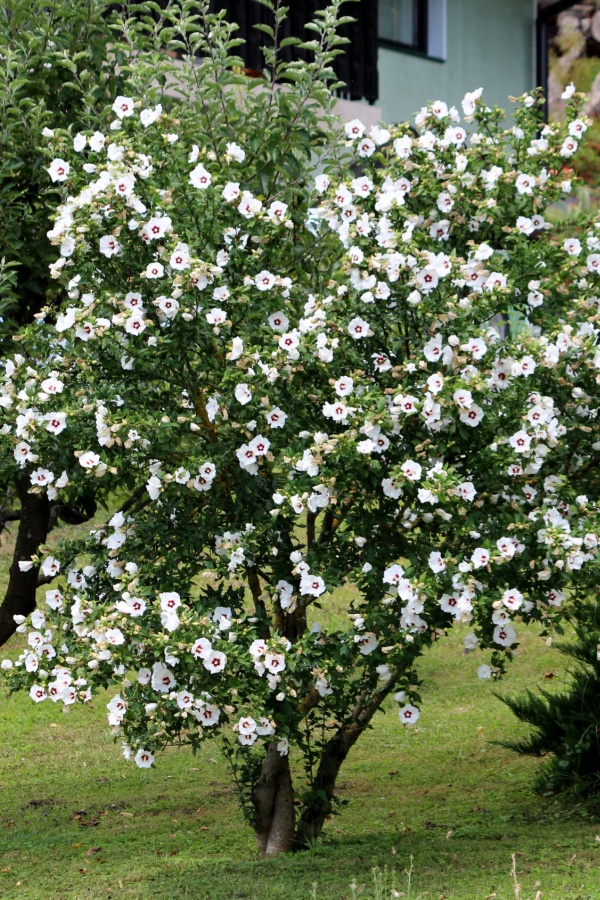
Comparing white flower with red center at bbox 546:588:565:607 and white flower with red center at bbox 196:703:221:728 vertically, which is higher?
white flower with red center at bbox 546:588:565:607

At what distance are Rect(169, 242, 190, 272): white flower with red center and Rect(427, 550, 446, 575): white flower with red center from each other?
1.36 m

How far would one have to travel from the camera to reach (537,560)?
4273mm

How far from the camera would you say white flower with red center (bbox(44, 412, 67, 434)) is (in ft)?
14.4

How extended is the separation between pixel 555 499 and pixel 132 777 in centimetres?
410

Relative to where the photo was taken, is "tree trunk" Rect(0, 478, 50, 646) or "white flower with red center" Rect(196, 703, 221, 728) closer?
"white flower with red center" Rect(196, 703, 221, 728)

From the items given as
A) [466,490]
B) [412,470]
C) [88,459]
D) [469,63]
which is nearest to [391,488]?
[412,470]

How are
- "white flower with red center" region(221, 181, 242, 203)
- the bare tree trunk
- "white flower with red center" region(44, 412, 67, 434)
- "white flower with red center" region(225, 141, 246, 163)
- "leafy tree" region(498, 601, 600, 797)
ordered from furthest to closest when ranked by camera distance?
1. "leafy tree" region(498, 601, 600, 797)
2. the bare tree trunk
3. "white flower with red center" region(225, 141, 246, 163)
4. "white flower with red center" region(221, 181, 242, 203)
5. "white flower with red center" region(44, 412, 67, 434)

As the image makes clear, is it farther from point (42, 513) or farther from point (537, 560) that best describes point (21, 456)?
point (537, 560)

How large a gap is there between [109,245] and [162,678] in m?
1.61

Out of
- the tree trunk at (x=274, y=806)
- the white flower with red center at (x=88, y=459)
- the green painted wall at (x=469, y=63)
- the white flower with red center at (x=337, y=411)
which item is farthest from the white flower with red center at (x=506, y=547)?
the green painted wall at (x=469, y=63)

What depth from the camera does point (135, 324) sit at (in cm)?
438

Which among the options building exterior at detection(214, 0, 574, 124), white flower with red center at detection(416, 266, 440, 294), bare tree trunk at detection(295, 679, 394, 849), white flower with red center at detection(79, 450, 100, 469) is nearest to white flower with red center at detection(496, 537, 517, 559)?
white flower with red center at detection(416, 266, 440, 294)

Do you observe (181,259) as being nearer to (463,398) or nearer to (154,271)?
(154,271)

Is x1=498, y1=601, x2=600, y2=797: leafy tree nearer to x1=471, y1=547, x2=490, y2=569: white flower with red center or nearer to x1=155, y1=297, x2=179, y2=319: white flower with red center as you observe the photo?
x1=471, y1=547, x2=490, y2=569: white flower with red center
